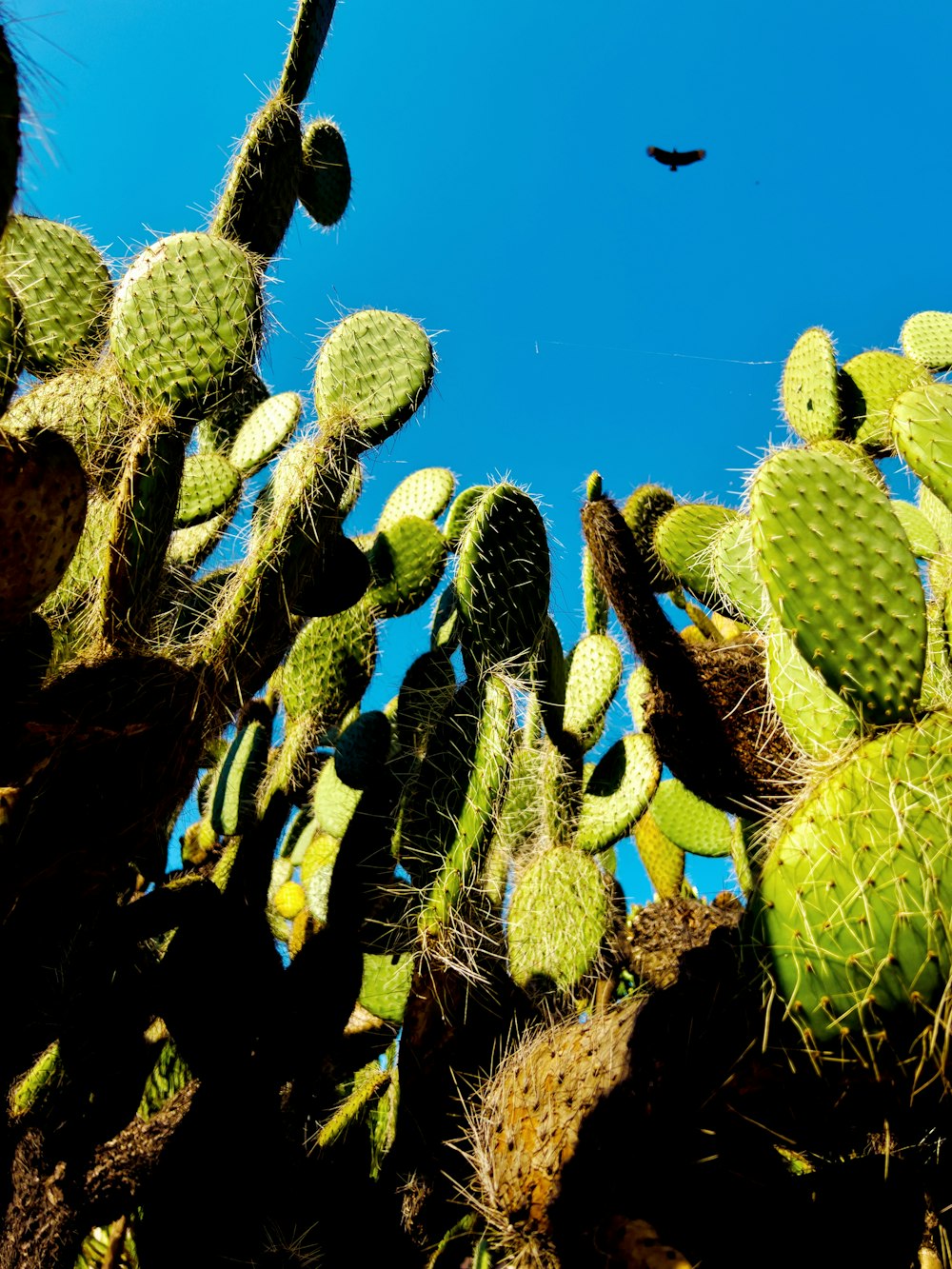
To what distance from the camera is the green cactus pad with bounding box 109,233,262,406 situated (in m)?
1.89

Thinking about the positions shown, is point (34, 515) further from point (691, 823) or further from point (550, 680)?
point (691, 823)

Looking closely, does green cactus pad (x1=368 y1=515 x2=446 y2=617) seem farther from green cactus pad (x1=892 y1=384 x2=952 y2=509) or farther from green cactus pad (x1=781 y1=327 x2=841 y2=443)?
green cactus pad (x1=892 y1=384 x2=952 y2=509)

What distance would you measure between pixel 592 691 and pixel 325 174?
2075 millimetres

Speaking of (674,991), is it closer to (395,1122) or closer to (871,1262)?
(871,1262)

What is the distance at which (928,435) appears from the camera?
1.69 meters

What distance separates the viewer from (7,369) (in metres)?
1.62

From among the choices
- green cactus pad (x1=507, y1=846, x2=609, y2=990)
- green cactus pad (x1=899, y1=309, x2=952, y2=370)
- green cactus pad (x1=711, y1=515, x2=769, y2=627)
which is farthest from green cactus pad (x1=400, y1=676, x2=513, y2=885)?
green cactus pad (x1=899, y1=309, x2=952, y2=370)

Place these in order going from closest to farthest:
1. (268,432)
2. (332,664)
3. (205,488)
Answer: (205,488), (268,432), (332,664)

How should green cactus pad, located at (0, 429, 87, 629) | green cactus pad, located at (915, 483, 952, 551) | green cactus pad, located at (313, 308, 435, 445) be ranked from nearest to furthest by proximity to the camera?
green cactus pad, located at (0, 429, 87, 629) → green cactus pad, located at (313, 308, 435, 445) → green cactus pad, located at (915, 483, 952, 551)

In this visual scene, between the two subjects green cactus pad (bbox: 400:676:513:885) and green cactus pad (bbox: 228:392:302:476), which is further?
green cactus pad (bbox: 228:392:302:476)

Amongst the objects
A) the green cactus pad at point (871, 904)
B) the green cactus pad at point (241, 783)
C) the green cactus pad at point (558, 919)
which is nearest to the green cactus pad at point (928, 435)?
the green cactus pad at point (871, 904)

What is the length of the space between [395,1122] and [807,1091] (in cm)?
112

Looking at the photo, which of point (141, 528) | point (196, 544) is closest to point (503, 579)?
point (141, 528)

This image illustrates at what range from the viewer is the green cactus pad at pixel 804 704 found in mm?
1477
